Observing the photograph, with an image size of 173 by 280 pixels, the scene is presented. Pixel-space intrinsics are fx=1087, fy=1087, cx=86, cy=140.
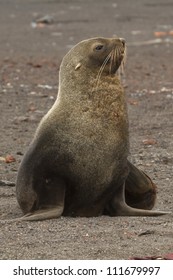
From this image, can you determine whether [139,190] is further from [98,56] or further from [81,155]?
[98,56]

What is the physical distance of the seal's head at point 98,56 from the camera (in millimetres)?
7930

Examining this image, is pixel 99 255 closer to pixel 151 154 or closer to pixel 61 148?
pixel 61 148

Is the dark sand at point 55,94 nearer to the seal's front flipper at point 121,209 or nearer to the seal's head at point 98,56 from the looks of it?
the seal's front flipper at point 121,209

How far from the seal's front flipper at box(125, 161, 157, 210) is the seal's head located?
75 centimetres

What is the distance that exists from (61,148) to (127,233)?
3.04 feet

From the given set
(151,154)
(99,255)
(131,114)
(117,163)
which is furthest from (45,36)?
(99,255)

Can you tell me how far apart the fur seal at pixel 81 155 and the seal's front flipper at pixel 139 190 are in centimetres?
8

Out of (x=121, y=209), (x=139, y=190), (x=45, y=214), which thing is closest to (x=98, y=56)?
(x=139, y=190)

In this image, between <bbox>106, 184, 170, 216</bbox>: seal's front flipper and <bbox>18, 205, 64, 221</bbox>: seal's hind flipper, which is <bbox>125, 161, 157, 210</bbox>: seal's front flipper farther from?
<bbox>18, 205, 64, 221</bbox>: seal's hind flipper

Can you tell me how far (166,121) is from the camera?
12016 millimetres

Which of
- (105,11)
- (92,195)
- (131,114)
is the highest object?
(92,195)

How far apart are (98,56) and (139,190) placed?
1.03m

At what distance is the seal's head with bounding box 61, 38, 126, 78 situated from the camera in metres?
7.93

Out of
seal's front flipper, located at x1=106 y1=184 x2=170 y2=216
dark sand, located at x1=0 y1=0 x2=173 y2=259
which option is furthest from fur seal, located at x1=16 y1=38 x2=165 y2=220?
dark sand, located at x1=0 y1=0 x2=173 y2=259
